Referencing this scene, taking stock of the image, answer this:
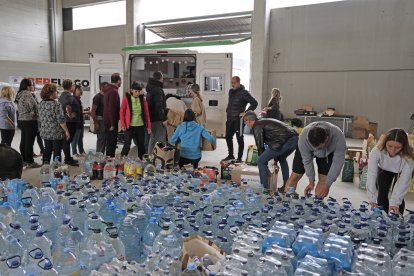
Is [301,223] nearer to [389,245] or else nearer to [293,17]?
[389,245]

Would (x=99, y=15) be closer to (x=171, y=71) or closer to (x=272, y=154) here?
(x=171, y=71)

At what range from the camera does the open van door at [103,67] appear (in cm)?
701

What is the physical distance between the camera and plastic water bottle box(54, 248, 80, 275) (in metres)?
1.54

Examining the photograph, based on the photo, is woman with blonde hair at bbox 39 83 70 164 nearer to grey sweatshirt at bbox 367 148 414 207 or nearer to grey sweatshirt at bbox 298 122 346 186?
grey sweatshirt at bbox 298 122 346 186

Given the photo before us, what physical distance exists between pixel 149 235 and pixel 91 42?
44.6 feet

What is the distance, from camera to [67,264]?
1.59 meters

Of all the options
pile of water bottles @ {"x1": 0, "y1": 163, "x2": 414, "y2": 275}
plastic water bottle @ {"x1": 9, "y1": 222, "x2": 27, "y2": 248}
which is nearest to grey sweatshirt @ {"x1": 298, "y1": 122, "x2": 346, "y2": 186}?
pile of water bottles @ {"x1": 0, "y1": 163, "x2": 414, "y2": 275}

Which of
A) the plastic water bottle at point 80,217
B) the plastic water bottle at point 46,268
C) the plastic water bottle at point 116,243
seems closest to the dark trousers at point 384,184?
the plastic water bottle at point 116,243

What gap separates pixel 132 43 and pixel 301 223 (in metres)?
11.7

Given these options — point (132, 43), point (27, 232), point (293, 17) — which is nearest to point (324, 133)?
point (27, 232)

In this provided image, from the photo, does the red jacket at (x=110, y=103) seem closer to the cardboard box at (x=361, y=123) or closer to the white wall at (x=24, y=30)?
the cardboard box at (x=361, y=123)

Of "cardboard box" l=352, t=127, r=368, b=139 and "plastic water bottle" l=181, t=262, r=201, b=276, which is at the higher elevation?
"plastic water bottle" l=181, t=262, r=201, b=276

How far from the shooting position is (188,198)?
2633 mm

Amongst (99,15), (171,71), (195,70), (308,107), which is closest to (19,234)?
(195,70)
